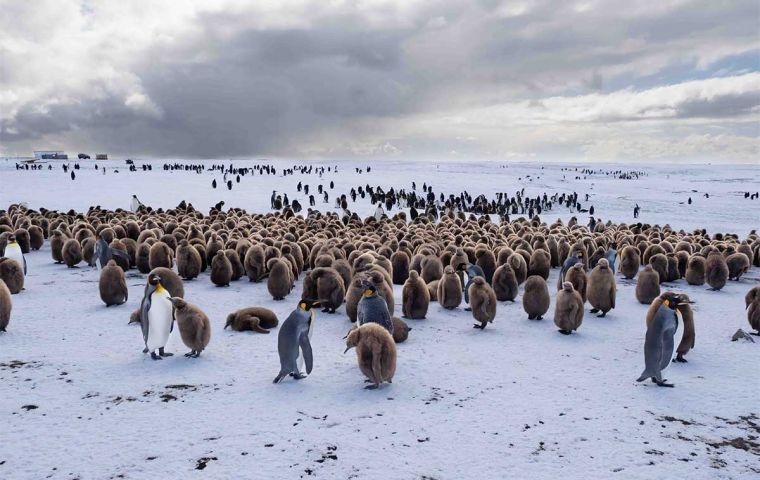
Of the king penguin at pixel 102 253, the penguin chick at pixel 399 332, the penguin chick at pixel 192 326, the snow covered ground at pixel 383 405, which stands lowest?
the snow covered ground at pixel 383 405

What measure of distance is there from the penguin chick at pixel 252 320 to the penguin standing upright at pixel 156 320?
48.9 inches

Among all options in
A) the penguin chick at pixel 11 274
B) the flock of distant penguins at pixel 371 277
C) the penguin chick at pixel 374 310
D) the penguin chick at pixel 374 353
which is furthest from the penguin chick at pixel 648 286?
the penguin chick at pixel 11 274

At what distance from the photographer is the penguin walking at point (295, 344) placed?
6.09 metres

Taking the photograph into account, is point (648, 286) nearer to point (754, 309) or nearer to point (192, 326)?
point (754, 309)

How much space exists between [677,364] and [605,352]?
0.90 m

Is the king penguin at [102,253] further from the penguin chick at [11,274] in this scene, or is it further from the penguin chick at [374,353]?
the penguin chick at [374,353]

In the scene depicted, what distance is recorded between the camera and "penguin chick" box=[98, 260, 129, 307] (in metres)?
9.13

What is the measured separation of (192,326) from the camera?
6.73 metres

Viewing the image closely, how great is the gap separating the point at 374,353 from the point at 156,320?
9.79ft

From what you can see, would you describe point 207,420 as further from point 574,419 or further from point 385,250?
point 385,250

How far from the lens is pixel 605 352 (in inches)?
292

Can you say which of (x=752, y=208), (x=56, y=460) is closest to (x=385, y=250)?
(x=56, y=460)

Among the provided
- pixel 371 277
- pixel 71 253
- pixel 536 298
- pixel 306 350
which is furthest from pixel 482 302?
pixel 71 253

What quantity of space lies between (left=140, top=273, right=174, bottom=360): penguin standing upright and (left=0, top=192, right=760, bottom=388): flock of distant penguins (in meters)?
0.01
